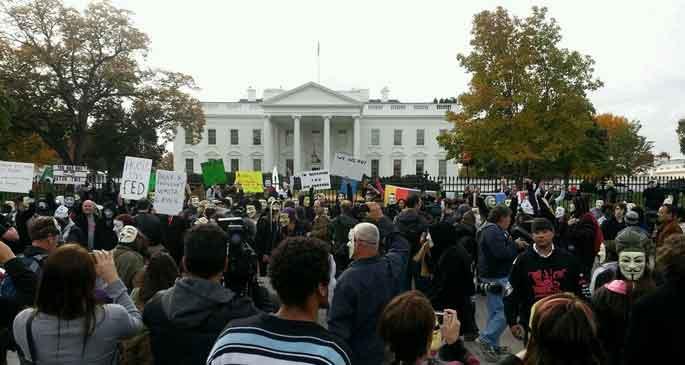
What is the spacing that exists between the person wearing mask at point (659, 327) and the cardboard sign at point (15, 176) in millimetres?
12162

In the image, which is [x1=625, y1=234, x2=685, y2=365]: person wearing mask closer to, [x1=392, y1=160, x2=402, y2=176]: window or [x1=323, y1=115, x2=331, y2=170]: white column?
[x1=323, y1=115, x2=331, y2=170]: white column

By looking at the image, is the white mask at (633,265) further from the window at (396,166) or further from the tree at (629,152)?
the window at (396,166)

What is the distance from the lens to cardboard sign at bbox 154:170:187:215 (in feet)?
29.5

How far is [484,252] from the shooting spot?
6645 millimetres

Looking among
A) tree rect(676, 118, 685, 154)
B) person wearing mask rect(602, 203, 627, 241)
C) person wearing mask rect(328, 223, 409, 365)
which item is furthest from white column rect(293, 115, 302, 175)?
person wearing mask rect(328, 223, 409, 365)

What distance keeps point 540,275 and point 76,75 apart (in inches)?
1288

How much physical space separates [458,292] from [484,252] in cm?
78

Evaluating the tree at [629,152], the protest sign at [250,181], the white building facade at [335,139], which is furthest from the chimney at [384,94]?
the protest sign at [250,181]

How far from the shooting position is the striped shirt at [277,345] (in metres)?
1.98

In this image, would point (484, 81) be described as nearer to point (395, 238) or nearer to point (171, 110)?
point (171, 110)

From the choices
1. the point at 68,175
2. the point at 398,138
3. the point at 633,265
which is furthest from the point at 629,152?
the point at 633,265

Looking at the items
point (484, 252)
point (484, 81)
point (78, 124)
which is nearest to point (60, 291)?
point (484, 252)

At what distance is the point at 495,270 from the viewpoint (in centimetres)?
670

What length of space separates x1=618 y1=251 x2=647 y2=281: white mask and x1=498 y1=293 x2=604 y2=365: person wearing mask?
167cm
